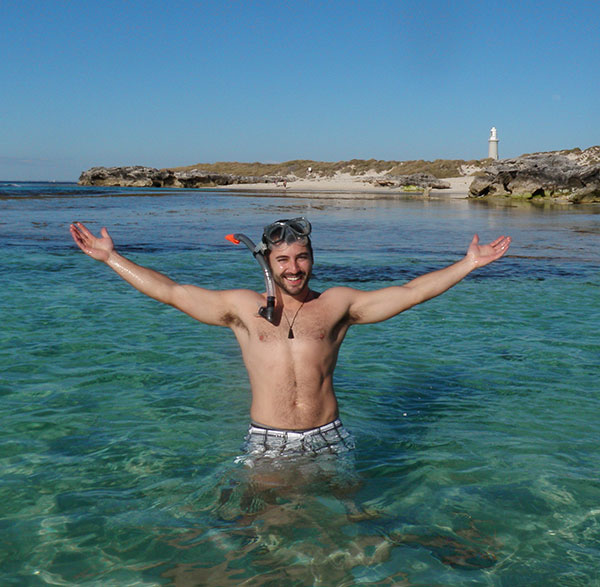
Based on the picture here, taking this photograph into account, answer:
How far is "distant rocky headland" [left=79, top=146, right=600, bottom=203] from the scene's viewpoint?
41.4 m

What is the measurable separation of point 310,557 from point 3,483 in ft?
7.61

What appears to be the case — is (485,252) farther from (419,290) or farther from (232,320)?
(232,320)

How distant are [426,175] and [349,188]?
9577 millimetres

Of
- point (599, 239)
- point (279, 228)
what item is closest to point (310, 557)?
point (279, 228)

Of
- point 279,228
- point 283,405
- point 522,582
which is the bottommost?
point 522,582

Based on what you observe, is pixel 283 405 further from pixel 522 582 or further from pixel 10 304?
pixel 10 304

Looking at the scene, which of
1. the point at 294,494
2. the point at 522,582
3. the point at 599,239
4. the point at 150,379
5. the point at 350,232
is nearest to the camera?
the point at 522,582

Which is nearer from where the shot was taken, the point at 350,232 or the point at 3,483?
the point at 3,483

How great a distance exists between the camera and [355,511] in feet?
13.3

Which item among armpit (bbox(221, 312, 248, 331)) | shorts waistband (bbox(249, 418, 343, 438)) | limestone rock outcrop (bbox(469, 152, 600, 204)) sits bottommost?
shorts waistband (bbox(249, 418, 343, 438))

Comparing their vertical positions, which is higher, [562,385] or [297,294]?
[297,294]

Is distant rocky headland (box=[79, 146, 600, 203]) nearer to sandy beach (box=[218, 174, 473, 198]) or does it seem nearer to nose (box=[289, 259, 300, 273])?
sandy beach (box=[218, 174, 473, 198])

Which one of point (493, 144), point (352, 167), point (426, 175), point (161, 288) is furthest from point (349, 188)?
point (161, 288)

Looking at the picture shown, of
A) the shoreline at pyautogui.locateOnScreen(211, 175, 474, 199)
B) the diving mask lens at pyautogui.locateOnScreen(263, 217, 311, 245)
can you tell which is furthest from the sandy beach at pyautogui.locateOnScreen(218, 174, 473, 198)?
the diving mask lens at pyautogui.locateOnScreen(263, 217, 311, 245)
